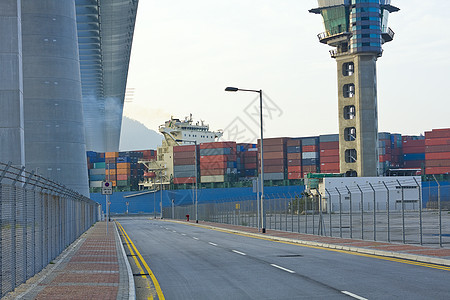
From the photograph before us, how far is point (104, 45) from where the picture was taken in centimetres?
8762

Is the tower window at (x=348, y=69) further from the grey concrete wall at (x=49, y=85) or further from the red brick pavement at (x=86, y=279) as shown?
the red brick pavement at (x=86, y=279)

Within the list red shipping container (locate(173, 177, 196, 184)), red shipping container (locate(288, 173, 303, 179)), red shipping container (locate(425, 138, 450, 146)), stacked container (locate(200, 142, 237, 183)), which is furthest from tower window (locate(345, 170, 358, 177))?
red shipping container (locate(173, 177, 196, 184))

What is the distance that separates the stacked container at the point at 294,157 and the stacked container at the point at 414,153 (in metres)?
22.2

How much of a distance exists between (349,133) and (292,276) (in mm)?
86888

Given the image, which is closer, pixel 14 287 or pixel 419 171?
pixel 14 287

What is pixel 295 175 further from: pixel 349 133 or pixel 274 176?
pixel 349 133

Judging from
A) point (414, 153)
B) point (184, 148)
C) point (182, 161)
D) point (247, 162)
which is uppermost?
point (184, 148)

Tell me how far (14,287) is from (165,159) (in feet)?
384

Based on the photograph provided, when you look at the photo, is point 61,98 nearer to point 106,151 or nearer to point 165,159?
point 165,159

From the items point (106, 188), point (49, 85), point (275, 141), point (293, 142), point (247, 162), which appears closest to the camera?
point (106, 188)

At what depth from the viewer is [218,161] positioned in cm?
12475

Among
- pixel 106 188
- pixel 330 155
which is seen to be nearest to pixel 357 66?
pixel 330 155

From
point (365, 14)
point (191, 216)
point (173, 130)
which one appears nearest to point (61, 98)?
point (191, 216)

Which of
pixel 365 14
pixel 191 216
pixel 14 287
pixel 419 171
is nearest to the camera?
pixel 14 287
